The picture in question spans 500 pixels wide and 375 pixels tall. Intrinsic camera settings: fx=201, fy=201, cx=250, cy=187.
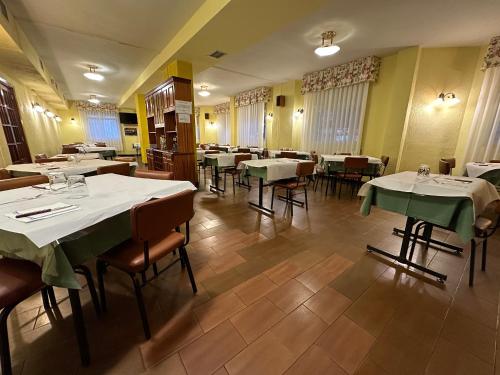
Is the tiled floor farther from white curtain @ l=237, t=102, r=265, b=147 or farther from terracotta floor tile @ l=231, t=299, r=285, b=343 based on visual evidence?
white curtain @ l=237, t=102, r=265, b=147

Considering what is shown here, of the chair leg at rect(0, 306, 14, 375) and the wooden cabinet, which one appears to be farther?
the wooden cabinet

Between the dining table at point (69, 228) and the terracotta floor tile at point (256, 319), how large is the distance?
0.83m

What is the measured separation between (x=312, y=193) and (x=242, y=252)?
2655mm

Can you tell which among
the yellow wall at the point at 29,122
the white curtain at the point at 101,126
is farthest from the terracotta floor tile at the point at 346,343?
the white curtain at the point at 101,126

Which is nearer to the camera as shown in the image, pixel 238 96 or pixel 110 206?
pixel 110 206

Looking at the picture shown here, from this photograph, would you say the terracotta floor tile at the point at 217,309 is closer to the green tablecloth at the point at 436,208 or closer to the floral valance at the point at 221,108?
the green tablecloth at the point at 436,208

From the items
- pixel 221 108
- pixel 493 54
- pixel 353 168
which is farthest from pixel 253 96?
pixel 493 54

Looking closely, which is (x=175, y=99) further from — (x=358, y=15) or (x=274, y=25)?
(x=358, y=15)

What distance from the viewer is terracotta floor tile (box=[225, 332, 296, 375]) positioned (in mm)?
1041

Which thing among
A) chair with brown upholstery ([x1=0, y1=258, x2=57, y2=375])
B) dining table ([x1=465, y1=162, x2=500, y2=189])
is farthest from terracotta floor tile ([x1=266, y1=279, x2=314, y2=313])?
dining table ([x1=465, y1=162, x2=500, y2=189])

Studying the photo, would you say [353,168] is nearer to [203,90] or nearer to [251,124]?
[251,124]

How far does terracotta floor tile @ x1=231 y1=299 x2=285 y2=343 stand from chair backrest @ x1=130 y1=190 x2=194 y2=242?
2.47ft

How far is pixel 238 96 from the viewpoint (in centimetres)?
818

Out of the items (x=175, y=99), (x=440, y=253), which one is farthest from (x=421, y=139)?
(x=175, y=99)
